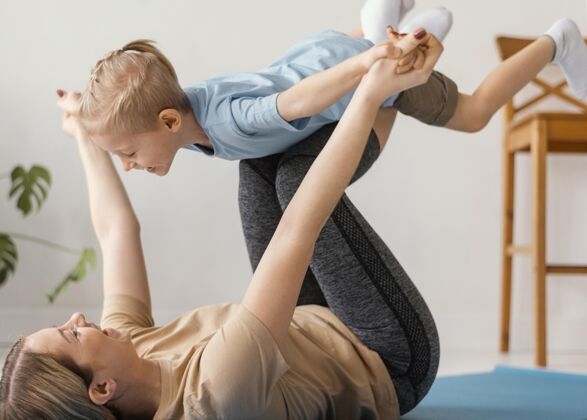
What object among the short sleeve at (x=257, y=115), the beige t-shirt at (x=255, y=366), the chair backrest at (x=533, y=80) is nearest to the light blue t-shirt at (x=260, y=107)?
the short sleeve at (x=257, y=115)

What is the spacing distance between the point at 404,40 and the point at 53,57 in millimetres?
2254

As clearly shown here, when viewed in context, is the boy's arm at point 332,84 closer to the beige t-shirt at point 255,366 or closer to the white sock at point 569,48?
the beige t-shirt at point 255,366

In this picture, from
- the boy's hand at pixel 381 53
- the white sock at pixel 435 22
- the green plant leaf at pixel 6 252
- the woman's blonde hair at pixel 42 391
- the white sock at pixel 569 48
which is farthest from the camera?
the green plant leaf at pixel 6 252

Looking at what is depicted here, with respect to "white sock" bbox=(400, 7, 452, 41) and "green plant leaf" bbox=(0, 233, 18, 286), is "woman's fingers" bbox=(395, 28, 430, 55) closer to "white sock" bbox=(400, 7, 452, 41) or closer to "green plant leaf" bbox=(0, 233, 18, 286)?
"white sock" bbox=(400, 7, 452, 41)

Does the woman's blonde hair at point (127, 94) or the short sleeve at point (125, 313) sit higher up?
the woman's blonde hair at point (127, 94)

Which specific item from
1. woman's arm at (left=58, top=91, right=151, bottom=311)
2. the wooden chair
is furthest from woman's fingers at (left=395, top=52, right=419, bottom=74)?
the wooden chair

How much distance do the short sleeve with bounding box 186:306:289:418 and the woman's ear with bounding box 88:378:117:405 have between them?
11 centimetres

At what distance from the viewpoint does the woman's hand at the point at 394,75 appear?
55.2 inches

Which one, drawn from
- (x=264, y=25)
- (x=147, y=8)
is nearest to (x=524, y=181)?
(x=264, y=25)

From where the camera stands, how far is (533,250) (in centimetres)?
288

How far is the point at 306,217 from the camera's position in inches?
53.4

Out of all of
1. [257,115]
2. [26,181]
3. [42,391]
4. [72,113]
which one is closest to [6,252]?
[26,181]

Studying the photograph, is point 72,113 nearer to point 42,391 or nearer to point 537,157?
point 42,391

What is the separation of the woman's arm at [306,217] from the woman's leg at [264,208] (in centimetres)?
48
